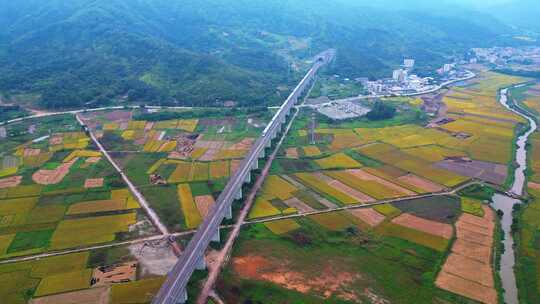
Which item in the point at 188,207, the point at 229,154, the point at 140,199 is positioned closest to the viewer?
the point at 188,207

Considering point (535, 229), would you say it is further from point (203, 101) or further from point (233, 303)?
point (203, 101)

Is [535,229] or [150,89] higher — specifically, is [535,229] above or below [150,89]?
below

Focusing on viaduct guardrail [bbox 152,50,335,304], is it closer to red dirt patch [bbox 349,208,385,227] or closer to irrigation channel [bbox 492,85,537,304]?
red dirt patch [bbox 349,208,385,227]

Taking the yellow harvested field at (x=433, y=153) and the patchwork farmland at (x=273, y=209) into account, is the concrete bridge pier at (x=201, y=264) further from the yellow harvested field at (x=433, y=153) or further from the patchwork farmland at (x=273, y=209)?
the yellow harvested field at (x=433, y=153)

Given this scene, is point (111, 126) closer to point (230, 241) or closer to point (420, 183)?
point (230, 241)

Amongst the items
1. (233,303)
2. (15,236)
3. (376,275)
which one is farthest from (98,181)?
(376,275)

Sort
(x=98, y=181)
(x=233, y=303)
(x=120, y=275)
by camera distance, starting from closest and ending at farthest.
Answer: (x=233, y=303) < (x=120, y=275) < (x=98, y=181)

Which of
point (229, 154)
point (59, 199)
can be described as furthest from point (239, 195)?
point (59, 199)
